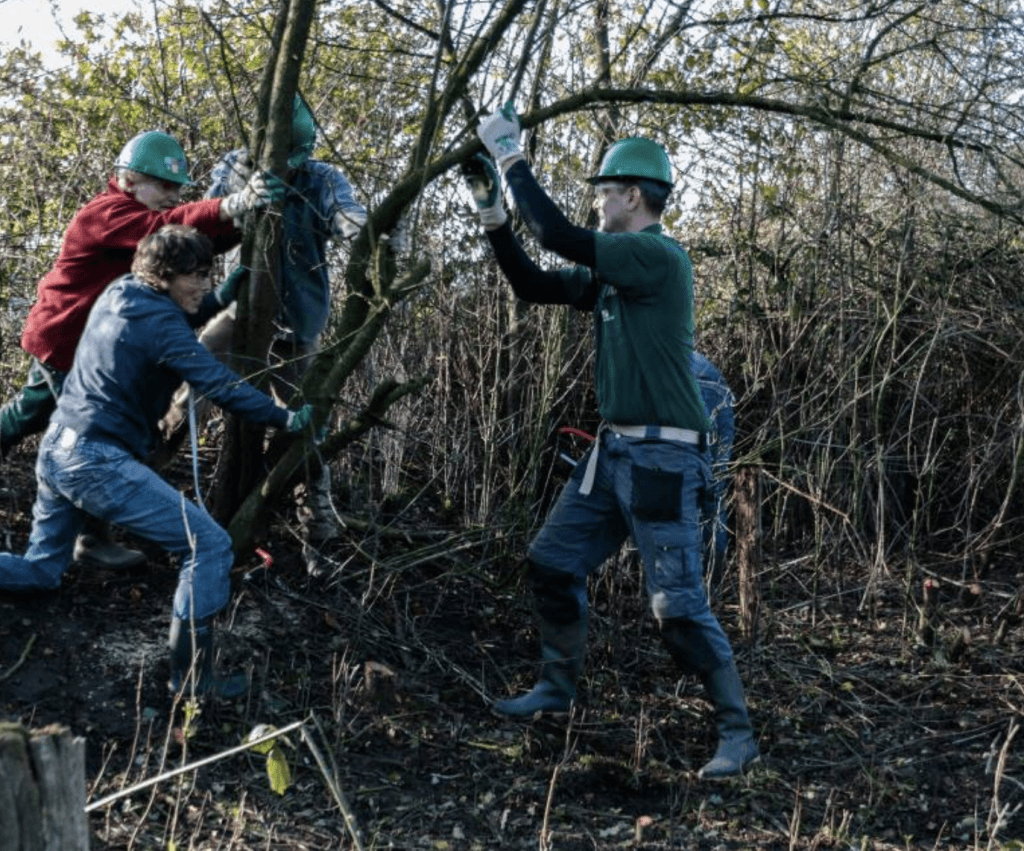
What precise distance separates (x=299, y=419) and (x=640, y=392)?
4.11ft

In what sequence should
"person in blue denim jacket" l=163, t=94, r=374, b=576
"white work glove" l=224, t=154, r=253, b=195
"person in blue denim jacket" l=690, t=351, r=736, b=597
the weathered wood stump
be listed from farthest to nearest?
"person in blue denim jacket" l=690, t=351, r=736, b=597, "person in blue denim jacket" l=163, t=94, r=374, b=576, "white work glove" l=224, t=154, r=253, b=195, the weathered wood stump

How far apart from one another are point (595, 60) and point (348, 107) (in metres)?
1.23

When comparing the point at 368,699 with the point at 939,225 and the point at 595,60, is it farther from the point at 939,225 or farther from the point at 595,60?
the point at 939,225

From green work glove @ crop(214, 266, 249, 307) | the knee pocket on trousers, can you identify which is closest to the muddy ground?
the knee pocket on trousers

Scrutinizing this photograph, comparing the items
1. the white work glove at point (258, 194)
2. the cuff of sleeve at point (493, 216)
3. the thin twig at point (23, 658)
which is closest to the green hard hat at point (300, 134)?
the white work glove at point (258, 194)

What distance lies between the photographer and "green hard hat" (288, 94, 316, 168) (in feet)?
21.0

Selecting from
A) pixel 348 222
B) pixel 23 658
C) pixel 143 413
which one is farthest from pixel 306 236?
pixel 23 658

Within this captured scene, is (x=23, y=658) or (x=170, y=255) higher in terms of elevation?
(x=170, y=255)

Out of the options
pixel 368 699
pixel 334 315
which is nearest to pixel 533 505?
pixel 334 315

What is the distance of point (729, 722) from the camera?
5777 millimetres

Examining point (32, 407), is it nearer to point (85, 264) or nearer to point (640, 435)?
point (85, 264)

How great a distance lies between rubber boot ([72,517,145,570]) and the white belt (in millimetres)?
1989

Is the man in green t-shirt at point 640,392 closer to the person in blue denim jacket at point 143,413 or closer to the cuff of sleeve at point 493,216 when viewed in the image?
the cuff of sleeve at point 493,216

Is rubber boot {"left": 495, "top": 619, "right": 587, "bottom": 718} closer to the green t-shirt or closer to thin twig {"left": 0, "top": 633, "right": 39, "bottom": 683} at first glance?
the green t-shirt
